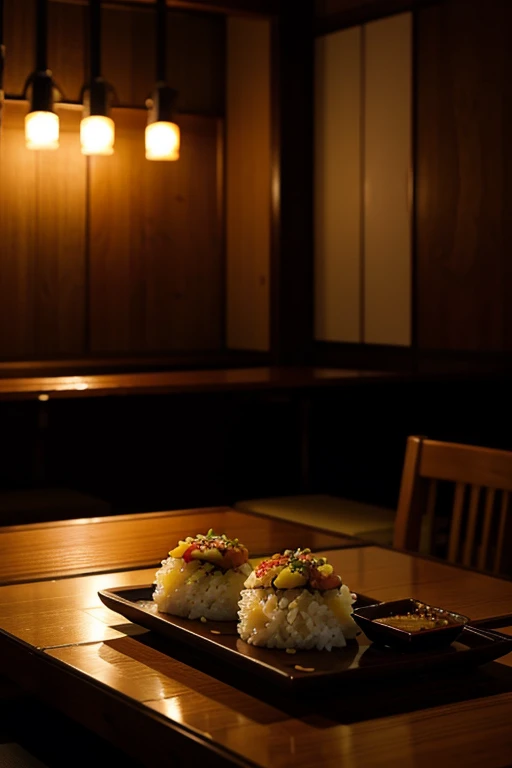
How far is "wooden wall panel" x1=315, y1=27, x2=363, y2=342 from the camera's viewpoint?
231 inches

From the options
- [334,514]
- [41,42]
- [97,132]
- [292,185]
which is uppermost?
[41,42]

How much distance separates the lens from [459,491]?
2.38 metres

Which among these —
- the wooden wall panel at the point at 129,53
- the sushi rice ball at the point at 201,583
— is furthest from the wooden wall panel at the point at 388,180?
the sushi rice ball at the point at 201,583

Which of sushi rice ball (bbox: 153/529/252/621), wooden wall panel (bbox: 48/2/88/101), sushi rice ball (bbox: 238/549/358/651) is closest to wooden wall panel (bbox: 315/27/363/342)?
wooden wall panel (bbox: 48/2/88/101)

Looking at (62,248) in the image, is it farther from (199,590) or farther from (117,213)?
(199,590)

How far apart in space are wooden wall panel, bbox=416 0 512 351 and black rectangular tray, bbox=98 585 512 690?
3689 mm

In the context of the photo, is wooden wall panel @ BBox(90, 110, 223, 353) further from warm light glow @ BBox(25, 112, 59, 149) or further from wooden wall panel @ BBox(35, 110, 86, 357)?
warm light glow @ BBox(25, 112, 59, 149)

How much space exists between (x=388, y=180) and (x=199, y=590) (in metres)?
4.33

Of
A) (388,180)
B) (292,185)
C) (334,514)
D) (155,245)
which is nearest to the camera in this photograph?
(334,514)

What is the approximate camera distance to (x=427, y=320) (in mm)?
5418

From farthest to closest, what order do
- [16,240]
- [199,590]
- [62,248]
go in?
[62,248] → [16,240] → [199,590]

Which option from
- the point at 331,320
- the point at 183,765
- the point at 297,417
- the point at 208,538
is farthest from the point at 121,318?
the point at 183,765

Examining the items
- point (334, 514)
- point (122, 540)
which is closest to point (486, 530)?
point (122, 540)

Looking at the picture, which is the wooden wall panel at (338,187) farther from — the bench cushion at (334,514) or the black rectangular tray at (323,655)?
the black rectangular tray at (323,655)
